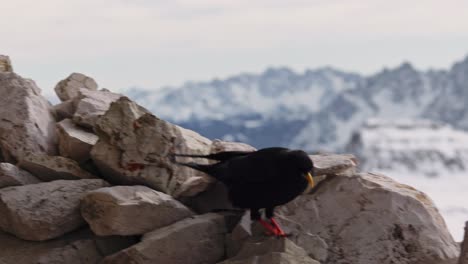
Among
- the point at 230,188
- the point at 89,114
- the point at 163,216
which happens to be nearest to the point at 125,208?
the point at 163,216

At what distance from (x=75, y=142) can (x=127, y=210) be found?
2.09 metres

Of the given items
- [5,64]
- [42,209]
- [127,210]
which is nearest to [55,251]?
[42,209]

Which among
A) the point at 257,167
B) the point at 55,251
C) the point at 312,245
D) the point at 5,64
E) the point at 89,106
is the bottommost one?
the point at 55,251

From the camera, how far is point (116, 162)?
12.5 m

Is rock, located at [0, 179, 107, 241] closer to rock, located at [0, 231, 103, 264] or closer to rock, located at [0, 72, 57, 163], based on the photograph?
rock, located at [0, 231, 103, 264]

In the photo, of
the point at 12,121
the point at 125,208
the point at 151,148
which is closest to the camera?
the point at 125,208

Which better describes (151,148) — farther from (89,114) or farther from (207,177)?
(89,114)

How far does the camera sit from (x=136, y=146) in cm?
1232

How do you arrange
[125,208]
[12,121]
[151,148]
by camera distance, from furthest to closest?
[12,121] < [151,148] < [125,208]

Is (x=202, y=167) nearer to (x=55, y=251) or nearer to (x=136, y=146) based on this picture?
(x=136, y=146)

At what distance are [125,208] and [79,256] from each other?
123 cm

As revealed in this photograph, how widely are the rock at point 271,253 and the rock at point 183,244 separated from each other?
62cm

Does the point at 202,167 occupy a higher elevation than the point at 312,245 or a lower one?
higher

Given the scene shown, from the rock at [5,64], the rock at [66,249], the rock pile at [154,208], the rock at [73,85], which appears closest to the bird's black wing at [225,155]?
the rock pile at [154,208]
